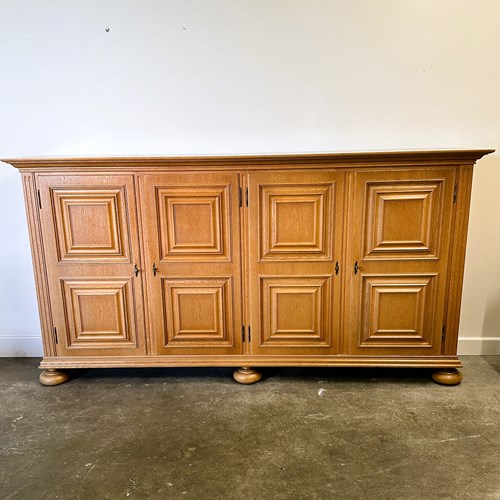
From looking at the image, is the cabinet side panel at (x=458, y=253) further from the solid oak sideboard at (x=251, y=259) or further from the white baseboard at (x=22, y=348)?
the white baseboard at (x=22, y=348)

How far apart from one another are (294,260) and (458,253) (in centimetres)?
85

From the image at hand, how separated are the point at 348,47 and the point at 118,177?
1.52m

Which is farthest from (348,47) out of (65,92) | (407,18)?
(65,92)

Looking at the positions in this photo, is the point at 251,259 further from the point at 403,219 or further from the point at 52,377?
the point at 52,377

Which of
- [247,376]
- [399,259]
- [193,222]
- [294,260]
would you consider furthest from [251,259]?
[399,259]

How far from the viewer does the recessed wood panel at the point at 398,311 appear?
6.92 ft

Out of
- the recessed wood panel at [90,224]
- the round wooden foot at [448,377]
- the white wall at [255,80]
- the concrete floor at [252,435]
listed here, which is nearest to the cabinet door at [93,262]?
the recessed wood panel at [90,224]

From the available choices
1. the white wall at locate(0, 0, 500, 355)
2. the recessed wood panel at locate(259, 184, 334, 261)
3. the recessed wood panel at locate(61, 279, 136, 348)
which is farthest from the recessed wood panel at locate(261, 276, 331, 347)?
the white wall at locate(0, 0, 500, 355)

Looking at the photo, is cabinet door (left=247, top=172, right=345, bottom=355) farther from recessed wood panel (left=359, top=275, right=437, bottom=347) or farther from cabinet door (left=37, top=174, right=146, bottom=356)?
cabinet door (left=37, top=174, right=146, bottom=356)

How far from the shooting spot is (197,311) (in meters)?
2.18

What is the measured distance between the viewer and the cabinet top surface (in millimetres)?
1939

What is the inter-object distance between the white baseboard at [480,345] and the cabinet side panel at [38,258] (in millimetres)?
2508

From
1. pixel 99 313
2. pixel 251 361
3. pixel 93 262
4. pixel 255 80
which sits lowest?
pixel 251 361

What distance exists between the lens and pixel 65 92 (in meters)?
2.43
